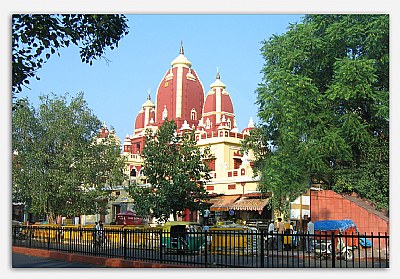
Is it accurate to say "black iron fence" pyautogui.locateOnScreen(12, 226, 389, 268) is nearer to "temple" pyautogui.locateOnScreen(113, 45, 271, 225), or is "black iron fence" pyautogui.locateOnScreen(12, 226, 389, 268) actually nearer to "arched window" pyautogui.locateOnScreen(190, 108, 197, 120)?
"temple" pyautogui.locateOnScreen(113, 45, 271, 225)

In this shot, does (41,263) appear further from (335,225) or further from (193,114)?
(193,114)

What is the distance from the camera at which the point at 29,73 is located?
28.3ft

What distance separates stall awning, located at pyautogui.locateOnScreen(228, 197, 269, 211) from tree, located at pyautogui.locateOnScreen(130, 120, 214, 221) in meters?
2.25

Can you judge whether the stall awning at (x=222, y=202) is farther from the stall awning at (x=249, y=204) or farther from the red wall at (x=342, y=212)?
the red wall at (x=342, y=212)

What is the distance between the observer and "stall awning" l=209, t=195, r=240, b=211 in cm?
2111

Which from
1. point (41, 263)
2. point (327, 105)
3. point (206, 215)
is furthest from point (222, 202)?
point (41, 263)

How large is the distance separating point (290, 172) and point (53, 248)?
5.96 metres

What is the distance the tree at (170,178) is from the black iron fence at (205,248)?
4.93 meters

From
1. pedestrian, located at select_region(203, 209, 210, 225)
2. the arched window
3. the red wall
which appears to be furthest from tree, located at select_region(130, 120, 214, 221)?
the arched window

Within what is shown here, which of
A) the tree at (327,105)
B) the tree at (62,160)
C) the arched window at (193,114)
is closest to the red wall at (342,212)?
the tree at (327,105)

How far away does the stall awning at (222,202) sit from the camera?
69.3 feet

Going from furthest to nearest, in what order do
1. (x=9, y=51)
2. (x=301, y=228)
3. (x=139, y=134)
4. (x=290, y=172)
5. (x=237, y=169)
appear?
(x=139, y=134)
(x=237, y=169)
(x=301, y=228)
(x=290, y=172)
(x=9, y=51)
